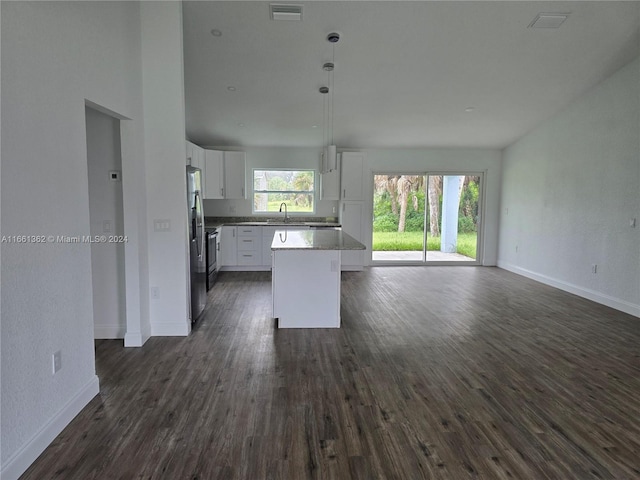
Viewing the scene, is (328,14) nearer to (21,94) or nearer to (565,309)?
(21,94)

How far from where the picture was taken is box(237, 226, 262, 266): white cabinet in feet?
22.3

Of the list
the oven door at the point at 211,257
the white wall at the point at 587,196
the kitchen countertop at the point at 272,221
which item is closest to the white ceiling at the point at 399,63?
the white wall at the point at 587,196

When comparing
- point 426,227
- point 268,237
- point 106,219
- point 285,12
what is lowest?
point 268,237

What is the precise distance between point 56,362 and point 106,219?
64.5 inches

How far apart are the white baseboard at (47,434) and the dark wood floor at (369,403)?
0.04m

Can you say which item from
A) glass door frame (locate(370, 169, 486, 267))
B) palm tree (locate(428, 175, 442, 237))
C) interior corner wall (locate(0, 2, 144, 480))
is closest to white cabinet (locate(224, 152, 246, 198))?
glass door frame (locate(370, 169, 486, 267))

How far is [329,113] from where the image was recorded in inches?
229

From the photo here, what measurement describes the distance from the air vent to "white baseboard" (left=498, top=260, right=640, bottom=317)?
497 centimetres

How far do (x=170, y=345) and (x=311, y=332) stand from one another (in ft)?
4.41

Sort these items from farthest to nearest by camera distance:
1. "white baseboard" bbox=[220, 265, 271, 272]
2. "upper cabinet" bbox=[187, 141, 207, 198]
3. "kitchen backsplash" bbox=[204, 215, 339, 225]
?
1. "kitchen backsplash" bbox=[204, 215, 339, 225]
2. "white baseboard" bbox=[220, 265, 271, 272]
3. "upper cabinet" bbox=[187, 141, 207, 198]

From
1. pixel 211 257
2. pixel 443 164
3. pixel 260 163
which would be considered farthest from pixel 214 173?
pixel 443 164

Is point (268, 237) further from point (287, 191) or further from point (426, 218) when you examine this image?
point (426, 218)

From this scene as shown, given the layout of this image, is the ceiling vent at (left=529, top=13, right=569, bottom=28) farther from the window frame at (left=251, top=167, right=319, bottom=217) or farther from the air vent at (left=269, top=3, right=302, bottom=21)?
the window frame at (left=251, top=167, right=319, bottom=217)

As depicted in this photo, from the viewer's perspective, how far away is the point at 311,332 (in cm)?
385
